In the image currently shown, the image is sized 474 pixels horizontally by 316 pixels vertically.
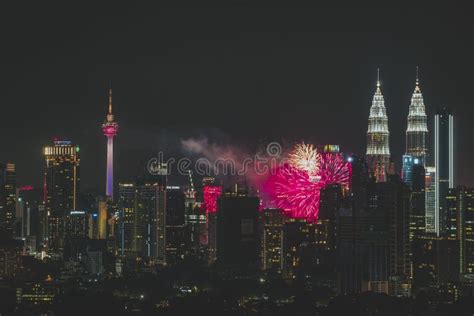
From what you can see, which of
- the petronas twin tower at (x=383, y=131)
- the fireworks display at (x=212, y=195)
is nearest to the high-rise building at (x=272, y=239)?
the fireworks display at (x=212, y=195)

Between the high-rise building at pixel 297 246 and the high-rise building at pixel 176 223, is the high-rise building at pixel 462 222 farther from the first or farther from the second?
the high-rise building at pixel 176 223

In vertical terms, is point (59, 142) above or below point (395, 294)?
above

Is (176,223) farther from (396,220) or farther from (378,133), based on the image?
(396,220)

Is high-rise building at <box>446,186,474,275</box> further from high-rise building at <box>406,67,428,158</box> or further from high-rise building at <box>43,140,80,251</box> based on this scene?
high-rise building at <box>43,140,80,251</box>

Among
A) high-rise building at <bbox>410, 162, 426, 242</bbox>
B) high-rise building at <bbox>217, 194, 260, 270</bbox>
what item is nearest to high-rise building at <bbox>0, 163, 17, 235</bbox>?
high-rise building at <bbox>217, 194, 260, 270</bbox>

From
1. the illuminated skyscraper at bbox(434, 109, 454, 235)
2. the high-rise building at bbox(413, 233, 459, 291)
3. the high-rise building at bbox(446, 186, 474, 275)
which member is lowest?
the high-rise building at bbox(413, 233, 459, 291)

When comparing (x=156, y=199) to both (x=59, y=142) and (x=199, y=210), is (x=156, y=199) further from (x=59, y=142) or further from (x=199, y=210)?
(x=59, y=142)

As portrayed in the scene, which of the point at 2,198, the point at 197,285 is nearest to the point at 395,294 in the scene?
the point at 197,285
